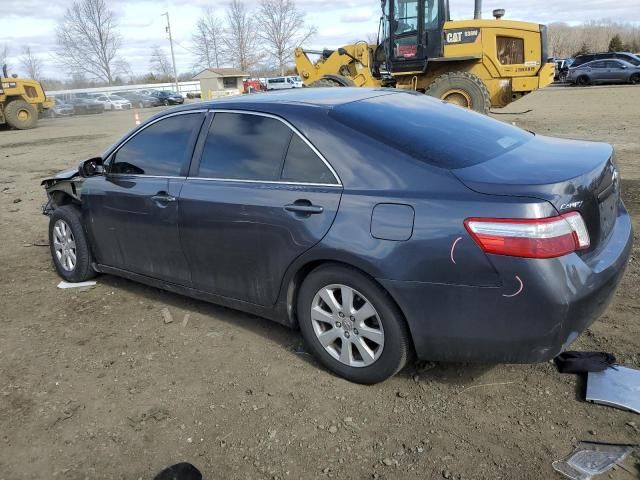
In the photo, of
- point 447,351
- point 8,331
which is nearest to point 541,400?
point 447,351

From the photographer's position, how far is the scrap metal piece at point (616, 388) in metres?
2.83

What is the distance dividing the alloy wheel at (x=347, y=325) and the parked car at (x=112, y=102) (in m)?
46.7

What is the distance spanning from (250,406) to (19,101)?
26257 millimetres

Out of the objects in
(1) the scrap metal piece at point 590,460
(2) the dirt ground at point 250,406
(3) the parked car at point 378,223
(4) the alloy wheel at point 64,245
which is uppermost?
(3) the parked car at point 378,223

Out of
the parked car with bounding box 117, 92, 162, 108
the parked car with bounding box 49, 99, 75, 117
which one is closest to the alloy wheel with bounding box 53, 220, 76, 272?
the parked car with bounding box 49, 99, 75, 117

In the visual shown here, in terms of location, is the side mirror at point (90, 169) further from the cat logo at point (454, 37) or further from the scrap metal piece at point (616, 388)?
the cat logo at point (454, 37)

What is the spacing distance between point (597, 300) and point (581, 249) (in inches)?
11.6

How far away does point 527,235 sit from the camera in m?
2.48

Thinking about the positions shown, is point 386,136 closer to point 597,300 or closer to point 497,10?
point 597,300

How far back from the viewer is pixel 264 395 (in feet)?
10.4

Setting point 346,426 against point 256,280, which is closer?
point 346,426

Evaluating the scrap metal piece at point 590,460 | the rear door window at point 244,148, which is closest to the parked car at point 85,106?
the rear door window at point 244,148

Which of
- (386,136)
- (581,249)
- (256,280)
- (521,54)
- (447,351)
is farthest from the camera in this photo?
(521,54)

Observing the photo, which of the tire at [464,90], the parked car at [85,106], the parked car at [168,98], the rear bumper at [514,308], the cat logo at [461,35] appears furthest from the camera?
the parked car at [168,98]
